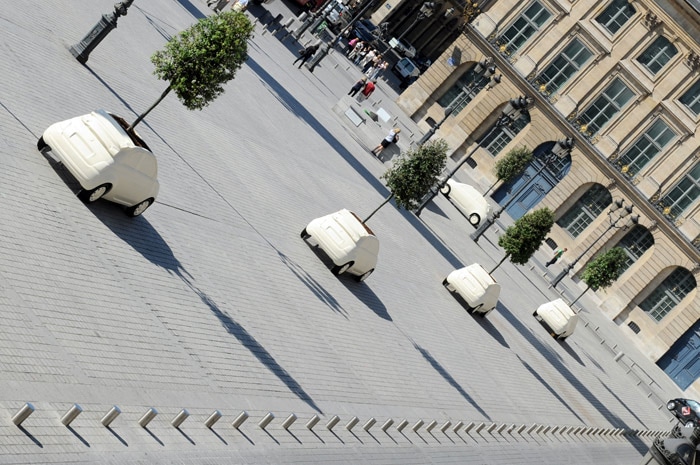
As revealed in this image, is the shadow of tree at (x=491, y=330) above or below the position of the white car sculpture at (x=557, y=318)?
below

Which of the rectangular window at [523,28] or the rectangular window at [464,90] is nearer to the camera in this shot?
the rectangular window at [523,28]

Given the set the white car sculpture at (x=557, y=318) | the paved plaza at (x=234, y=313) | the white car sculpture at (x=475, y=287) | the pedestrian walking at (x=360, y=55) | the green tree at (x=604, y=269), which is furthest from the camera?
the pedestrian walking at (x=360, y=55)

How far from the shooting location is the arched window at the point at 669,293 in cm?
5678

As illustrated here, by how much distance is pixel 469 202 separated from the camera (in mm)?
46250

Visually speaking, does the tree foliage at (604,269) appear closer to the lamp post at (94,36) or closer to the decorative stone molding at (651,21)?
the decorative stone molding at (651,21)

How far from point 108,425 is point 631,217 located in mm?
47880

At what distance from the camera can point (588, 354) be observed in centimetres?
4109

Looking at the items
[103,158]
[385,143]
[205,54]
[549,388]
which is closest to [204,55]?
[205,54]

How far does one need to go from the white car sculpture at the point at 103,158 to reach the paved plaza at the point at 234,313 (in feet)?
1.16

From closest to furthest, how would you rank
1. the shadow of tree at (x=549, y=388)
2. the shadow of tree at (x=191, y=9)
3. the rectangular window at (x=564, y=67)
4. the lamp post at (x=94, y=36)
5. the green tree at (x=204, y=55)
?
the green tree at (x=204, y=55) → the lamp post at (x=94, y=36) → the shadow of tree at (x=549, y=388) → the shadow of tree at (x=191, y=9) → the rectangular window at (x=564, y=67)

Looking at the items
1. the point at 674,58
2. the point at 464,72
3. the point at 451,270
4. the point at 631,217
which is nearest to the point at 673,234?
the point at 631,217

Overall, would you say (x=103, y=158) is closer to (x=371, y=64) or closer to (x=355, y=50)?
(x=355, y=50)

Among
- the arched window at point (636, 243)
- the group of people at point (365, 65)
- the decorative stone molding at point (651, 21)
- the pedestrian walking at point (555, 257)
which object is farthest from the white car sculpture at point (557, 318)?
the decorative stone molding at point (651, 21)

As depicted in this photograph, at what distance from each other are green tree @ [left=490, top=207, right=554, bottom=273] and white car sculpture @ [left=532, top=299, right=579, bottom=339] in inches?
124
